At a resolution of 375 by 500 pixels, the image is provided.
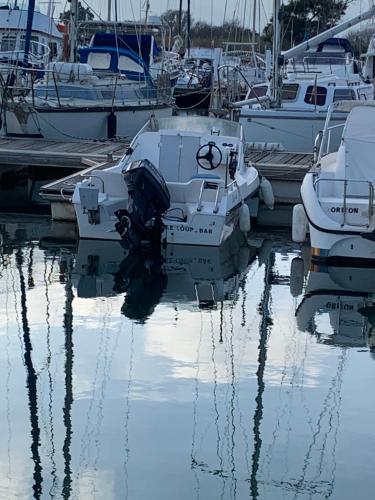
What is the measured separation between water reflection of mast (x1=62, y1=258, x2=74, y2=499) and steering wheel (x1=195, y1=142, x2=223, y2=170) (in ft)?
12.6

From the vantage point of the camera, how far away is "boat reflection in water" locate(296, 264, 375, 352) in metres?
11.1

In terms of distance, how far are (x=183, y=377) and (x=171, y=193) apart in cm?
602

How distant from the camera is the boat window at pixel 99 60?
30452mm

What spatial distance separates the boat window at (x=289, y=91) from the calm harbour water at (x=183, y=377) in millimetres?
9494

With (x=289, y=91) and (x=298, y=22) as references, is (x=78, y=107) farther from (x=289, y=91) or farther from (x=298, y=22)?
A: (x=298, y=22)

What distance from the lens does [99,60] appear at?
101ft

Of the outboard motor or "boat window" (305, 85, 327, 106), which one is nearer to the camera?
the outboard motor

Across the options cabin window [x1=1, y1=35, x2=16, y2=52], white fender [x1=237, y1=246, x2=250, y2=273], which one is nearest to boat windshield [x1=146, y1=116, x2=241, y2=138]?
white fender [x1=237, y1=246, x2=250, y2=273]

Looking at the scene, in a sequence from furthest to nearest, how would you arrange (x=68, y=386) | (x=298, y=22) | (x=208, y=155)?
(x=298, y=22), (x=208, y=155), (x=68, y=386)

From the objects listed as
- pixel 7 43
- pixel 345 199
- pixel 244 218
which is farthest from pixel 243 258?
pixel 7 43

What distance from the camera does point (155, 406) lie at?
28.5 feet

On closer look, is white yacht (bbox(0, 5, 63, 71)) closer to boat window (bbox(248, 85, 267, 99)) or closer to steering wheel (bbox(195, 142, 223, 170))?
boat window (bbox(248, 85, 267, 99))

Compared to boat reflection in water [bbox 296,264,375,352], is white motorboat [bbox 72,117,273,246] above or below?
above

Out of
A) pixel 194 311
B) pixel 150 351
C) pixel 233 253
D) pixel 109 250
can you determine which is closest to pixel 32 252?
pixel 109 250
